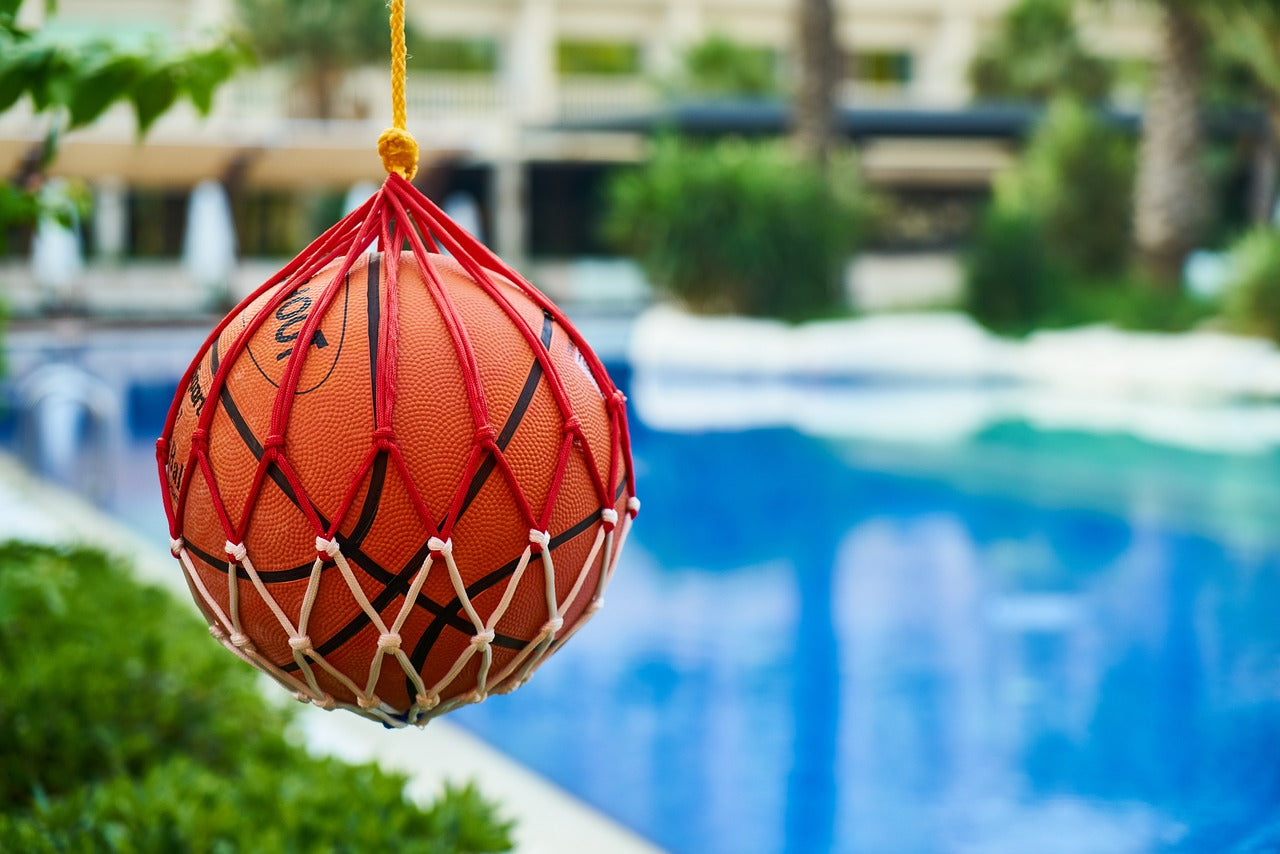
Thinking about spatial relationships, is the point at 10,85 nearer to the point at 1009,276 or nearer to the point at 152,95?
the point at 152,95

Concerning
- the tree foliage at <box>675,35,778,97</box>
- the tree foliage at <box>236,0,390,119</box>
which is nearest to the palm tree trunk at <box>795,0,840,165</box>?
the tree foliage at <box>675,35,778,97</box>

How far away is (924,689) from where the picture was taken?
228 inches

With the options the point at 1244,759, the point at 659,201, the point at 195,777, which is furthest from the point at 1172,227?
the point at 195,777

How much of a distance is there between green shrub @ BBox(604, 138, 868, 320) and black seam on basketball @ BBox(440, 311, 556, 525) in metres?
17.7

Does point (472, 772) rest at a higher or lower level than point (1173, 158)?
lower

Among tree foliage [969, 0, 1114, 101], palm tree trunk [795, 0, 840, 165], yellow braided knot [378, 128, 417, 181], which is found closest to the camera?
yellow braided knot [378, 128, 417, 181]

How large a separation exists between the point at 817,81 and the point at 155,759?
58.1 feet

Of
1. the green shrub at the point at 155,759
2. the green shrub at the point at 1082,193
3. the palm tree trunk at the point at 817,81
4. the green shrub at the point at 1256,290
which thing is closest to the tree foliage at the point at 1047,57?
the green shrub at the point at 1082,193

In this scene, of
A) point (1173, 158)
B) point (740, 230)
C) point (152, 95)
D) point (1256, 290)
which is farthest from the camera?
point (740, 230)

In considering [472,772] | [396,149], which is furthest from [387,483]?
[472,772]

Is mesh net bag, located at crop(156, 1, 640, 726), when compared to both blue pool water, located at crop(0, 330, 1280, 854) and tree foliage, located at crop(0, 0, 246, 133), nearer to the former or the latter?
tree foliage, located at crop(0, 0, 246, 133)

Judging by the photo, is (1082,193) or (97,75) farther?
(1082,193)

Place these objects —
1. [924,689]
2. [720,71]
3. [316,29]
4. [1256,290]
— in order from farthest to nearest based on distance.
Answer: [720,71], [316,29], [1256,290], [924,689]

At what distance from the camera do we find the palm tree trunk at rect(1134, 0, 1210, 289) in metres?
18.7
